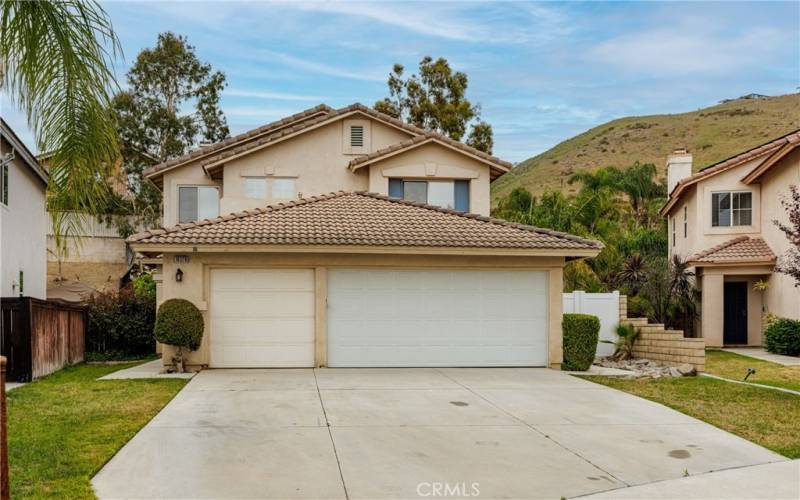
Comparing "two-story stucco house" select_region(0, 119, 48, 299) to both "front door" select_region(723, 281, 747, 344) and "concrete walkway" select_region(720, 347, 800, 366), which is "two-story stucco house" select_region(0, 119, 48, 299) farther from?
"front door" select_region(723, 281, 747, 344)

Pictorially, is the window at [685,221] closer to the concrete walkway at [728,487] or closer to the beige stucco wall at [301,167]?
the beige stucco wall at [301,167]

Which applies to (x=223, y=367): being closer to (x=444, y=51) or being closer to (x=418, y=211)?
(x=418, y=211)

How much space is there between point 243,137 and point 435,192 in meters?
6.66

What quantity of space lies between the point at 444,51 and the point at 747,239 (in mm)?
20318

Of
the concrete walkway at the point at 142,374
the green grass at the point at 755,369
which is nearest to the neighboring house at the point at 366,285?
the concrete walkway at the point at 142,374

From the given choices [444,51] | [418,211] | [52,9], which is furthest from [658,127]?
[52,9]

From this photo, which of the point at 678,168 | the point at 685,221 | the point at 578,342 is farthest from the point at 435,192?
the point at 678,168

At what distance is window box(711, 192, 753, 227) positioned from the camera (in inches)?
1072

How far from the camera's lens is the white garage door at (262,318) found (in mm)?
16250

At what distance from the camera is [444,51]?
41.0 m

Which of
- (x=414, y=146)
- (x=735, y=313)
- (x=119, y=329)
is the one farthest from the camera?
(x=735, y=313)

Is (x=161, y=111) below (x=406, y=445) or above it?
above

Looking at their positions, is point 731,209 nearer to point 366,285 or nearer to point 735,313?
point 735,313

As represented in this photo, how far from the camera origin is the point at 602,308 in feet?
67.3
